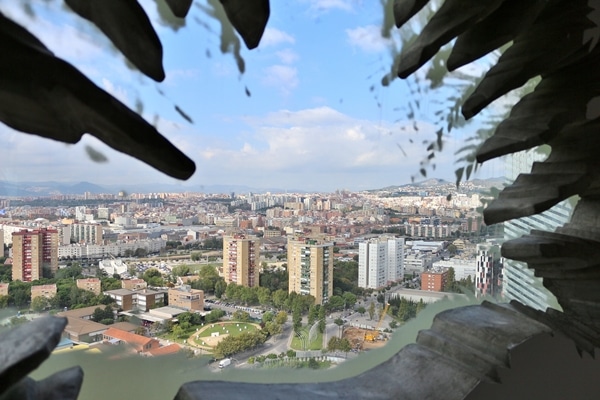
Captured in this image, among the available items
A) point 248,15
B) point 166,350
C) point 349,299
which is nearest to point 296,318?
point 349,299

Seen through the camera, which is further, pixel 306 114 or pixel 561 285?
pixel 561 285

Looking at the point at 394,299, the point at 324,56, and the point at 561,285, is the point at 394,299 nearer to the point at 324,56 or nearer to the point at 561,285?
the point at 561,285

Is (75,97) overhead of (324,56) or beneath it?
beneath

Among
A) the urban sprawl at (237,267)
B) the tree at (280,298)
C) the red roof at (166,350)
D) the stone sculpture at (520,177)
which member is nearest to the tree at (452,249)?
the urban sprawl at (237,267)

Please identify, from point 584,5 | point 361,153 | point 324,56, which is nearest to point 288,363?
point 361,153

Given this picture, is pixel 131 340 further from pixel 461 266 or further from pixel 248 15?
pixel 461 266

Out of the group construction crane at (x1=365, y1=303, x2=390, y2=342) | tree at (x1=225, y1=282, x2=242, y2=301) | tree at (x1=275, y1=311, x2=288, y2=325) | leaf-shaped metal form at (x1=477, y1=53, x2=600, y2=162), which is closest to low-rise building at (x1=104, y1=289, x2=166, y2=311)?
tree at (x1=225, y1=282, x2=242, y2=301)
